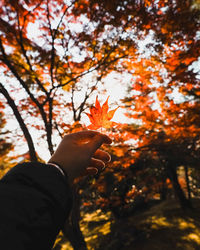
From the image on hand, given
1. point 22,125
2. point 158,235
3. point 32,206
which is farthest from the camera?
point 158,235

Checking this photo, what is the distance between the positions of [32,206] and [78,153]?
0.54 meters

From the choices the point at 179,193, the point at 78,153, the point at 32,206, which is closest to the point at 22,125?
the point at 78,153

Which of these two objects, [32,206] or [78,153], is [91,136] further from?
[32,206]

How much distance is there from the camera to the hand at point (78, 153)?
103 centimetres

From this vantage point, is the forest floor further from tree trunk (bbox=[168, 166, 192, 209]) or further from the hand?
the hand

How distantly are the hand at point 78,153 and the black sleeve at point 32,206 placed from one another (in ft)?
0.67

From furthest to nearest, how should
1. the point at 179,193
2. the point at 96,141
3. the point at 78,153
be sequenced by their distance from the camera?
1. the point at 179,193
2. the point at 96,141
3. the point at 78,153

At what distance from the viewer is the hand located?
103 cm

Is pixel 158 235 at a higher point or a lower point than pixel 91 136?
lower

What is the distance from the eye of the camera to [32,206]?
24.7 inches

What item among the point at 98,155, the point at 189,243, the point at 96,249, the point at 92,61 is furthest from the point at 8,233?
the point at 96,249

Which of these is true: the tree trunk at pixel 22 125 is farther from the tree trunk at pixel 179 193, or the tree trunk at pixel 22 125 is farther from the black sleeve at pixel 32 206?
the tree trunk at pixel 179 193

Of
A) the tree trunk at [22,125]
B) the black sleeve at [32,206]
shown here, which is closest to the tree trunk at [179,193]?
the tree trunk at [22,125]

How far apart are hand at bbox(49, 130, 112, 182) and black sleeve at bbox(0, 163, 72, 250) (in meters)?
0.20
